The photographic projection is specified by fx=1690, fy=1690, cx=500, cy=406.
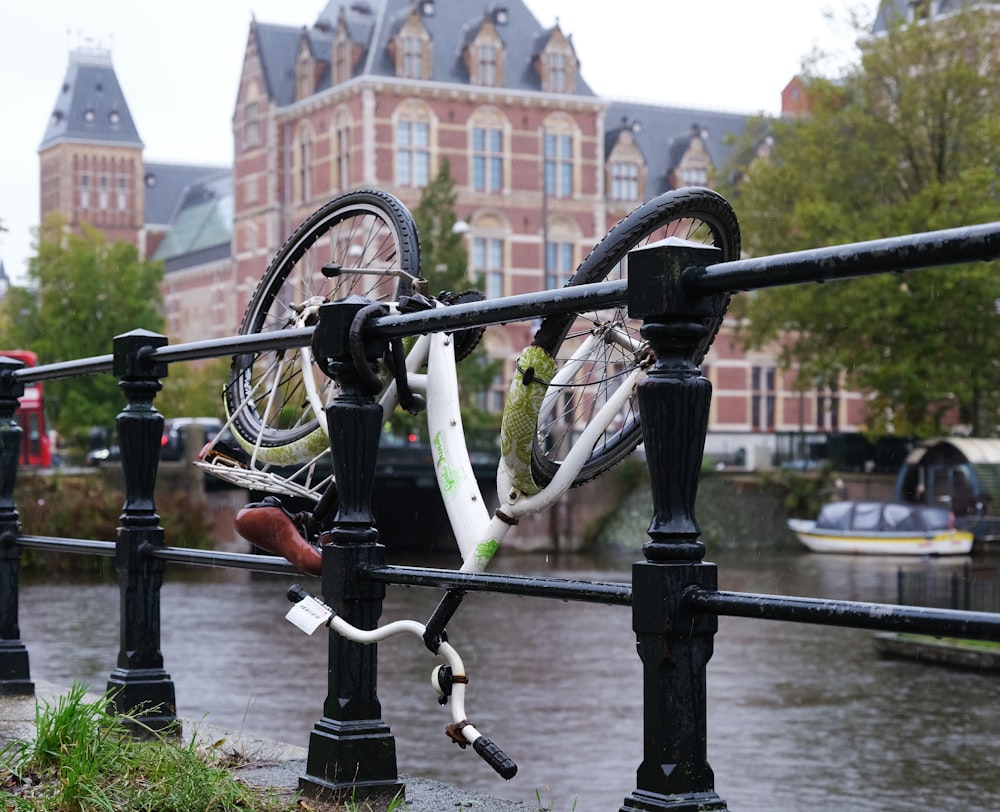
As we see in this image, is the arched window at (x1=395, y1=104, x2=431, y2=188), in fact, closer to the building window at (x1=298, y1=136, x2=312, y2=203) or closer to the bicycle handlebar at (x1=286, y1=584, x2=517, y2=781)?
the building window at (x1=298, y1=136, x2=312, y2=203)

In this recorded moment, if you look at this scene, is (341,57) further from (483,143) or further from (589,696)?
(589,696)

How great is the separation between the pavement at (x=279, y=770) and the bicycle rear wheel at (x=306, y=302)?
79cm

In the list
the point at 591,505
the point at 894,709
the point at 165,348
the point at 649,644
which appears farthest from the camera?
the point at 591,505

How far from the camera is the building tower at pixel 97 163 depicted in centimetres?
10169

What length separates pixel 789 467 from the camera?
149 ft

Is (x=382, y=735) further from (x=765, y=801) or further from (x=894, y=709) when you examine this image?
(x=894, y=709)

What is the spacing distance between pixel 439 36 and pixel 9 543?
174 feet

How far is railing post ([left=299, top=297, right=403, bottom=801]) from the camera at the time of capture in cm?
333

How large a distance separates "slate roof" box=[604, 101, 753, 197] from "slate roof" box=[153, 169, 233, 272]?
23.3 meters

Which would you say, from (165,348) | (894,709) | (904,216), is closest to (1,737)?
(165,348)

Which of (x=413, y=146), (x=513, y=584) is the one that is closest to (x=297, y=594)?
(x=513, y=584)

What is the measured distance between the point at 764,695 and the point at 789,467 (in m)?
23.7

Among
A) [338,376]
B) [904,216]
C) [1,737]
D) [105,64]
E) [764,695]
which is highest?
[105,64]

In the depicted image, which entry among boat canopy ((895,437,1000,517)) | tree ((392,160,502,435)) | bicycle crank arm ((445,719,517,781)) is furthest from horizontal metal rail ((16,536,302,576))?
boat canopy ((895,437,1000,517))
